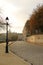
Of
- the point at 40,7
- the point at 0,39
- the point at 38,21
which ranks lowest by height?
the point at 0,39

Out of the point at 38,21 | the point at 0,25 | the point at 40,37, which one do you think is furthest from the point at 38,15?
the point at 0,25

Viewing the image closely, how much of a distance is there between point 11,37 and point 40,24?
57.5 metres

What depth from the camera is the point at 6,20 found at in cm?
3272

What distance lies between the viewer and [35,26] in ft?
218

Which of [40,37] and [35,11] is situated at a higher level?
[35,11]

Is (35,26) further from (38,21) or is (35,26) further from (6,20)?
(6,20)

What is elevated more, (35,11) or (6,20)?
(35,11)

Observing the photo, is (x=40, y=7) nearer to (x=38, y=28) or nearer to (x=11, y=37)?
(x=38, y=28)

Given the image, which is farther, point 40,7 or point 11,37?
point 11,37

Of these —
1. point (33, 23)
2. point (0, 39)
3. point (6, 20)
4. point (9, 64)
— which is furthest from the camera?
point (0, 39)

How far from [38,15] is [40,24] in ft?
9.24

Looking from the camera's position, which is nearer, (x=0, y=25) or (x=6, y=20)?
(x=0, y=25)

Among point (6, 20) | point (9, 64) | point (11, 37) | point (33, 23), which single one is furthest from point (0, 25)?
point (11, 37)

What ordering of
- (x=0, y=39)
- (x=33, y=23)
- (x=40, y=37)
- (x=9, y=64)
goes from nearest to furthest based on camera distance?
(x=9, y=64)
(x=40, y=37)
(x=33, y=23)
(x=0, y=39)
